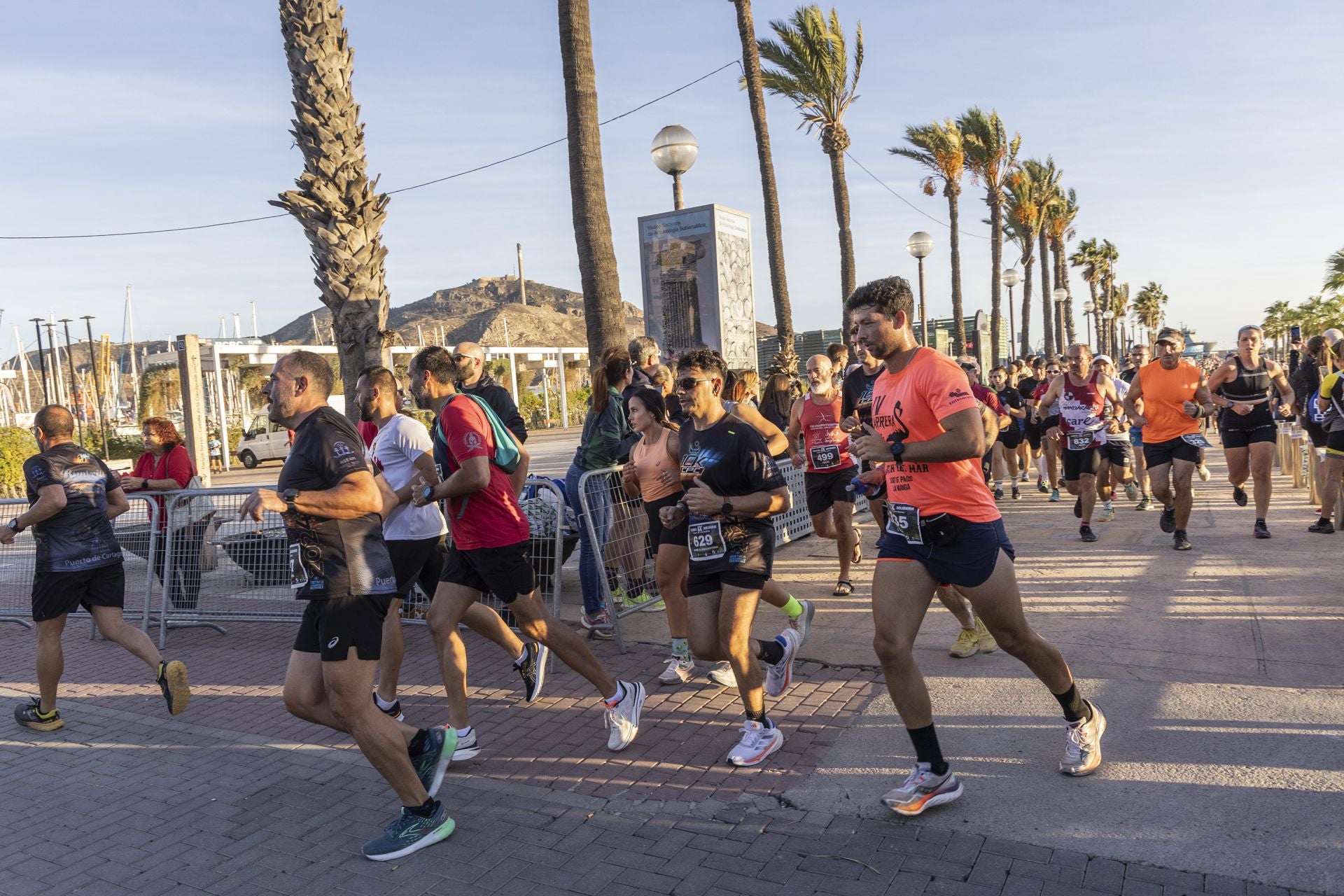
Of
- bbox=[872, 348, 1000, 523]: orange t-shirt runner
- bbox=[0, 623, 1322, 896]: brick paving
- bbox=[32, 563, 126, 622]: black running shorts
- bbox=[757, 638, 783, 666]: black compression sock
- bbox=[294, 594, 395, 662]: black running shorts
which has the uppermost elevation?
bbox=[872, 348, 1000, 523]: orange t-shirt runner

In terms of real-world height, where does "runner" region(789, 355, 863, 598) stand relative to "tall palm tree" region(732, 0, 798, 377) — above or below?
below

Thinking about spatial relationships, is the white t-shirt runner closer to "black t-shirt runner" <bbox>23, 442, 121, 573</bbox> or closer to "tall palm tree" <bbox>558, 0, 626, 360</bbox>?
"black t-shirt runner" <bbox>23, 442, 121, 573</bbox>

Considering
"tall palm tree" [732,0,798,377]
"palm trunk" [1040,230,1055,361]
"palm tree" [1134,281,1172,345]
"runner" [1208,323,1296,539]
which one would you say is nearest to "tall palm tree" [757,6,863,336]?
"tall palm tree" [732,0,798,377]

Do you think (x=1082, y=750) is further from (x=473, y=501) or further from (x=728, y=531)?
(x=473, y=501)

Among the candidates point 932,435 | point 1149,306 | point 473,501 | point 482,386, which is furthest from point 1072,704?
point 1149,306

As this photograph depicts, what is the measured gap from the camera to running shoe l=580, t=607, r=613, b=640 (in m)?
6.89

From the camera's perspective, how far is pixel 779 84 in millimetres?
21172

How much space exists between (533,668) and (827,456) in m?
3.02

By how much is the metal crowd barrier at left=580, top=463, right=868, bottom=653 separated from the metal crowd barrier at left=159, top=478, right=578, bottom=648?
0.55 m

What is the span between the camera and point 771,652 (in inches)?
203

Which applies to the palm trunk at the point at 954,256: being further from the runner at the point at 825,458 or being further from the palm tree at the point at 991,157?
the runner at the point at 825,458

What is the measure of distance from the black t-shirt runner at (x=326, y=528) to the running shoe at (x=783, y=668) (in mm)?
2275

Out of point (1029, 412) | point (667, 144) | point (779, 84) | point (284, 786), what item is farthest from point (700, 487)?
point (779, 84)

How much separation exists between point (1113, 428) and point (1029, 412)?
4.32 m
